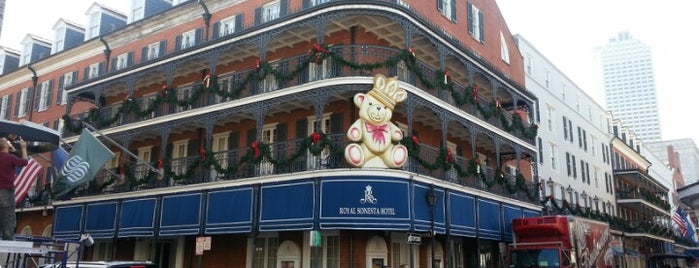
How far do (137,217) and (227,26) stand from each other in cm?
998

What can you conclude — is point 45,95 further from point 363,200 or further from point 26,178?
point 363,200

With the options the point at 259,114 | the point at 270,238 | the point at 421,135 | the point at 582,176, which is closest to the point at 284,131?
the point at 259,114

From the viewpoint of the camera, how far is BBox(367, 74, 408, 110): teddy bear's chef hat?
66.2 ft

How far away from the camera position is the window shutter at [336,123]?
22516 millimetres

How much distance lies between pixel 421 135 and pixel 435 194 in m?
5.52

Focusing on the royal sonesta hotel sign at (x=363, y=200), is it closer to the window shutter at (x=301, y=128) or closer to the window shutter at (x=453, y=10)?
the window shutter at (x=301, y=128)

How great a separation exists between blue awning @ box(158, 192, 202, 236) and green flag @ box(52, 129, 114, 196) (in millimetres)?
3234

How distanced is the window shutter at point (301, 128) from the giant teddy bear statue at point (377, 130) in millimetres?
4049

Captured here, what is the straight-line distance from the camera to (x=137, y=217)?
25.0 meters

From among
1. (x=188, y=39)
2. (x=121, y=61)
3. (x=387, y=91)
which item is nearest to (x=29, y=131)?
(x=387, y=91)

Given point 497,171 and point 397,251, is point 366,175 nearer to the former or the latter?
point 397,251

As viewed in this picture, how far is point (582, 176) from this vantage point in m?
44.0

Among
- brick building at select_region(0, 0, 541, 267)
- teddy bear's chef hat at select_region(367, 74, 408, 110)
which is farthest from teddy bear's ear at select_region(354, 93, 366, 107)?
brick building at select_region(0, 0, 541, 267)

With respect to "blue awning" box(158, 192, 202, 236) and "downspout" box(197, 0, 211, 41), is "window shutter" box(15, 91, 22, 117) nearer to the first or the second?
"downspout" box(197, 0, 211, 41)
